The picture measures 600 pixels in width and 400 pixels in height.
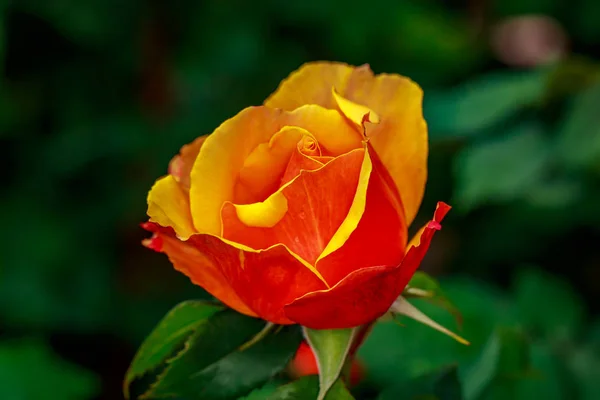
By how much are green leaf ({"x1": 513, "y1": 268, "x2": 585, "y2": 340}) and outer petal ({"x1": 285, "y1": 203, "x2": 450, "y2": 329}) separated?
677mm

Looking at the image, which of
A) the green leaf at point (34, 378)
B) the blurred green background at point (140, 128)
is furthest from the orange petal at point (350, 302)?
the blurred green background at point (140, 128)

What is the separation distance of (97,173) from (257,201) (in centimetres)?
132

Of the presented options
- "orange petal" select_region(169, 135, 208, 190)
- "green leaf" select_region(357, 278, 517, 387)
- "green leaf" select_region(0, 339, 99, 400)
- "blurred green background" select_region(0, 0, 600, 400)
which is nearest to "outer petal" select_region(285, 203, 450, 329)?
"orange petal" select_region(169, 135, 208, 190)

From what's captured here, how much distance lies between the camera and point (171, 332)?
21.5 inches

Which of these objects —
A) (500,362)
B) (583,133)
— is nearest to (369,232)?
(500,362)

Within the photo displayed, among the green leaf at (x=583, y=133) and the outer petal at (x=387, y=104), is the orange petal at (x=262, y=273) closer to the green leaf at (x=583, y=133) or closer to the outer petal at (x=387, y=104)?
the outer petal at (x=387, y=104)

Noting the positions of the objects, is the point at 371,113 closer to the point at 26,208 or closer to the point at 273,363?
the point at 273,363

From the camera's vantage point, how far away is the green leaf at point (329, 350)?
48cm

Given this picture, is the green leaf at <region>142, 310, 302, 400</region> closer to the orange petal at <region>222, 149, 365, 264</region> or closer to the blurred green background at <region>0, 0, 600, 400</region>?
the orange petal at <region>222, 149, 365, 264</region>

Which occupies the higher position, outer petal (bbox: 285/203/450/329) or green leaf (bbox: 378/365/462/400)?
outer petal (bbox: 285/203/450/329)

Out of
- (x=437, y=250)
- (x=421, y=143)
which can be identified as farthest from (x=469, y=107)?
(x=437, y=250)

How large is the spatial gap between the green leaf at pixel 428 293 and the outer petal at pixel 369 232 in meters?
0.03

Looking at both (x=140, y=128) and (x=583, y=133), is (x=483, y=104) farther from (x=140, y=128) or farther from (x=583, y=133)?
(x=140, y=128)

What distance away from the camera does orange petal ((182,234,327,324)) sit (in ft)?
1.52
